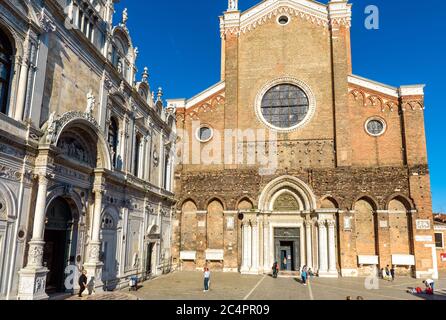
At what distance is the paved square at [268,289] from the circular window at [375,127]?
926cm

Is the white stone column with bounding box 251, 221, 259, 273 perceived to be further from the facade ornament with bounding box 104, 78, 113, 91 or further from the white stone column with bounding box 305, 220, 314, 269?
the facade ornament with bounding box 104, 78, 113, 91

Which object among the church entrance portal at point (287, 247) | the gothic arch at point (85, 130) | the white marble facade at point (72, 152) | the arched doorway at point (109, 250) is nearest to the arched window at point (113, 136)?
the white marble facade at point (72, 152)

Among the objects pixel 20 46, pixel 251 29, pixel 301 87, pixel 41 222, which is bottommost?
pixel 41 222

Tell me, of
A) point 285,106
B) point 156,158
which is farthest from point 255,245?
point 285,106

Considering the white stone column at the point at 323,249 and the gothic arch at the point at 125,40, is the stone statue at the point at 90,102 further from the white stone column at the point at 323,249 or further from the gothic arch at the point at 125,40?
the white stone column at the point at 323,249

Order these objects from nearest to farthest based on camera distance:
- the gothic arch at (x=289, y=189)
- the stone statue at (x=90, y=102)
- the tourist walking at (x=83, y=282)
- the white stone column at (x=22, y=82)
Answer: the white stone column at (x=22, y=82)
the tourist walking at (x=83, y=282)
the stone statue at (x=90, y=102)
the gothic arch at (x=289, y=189)

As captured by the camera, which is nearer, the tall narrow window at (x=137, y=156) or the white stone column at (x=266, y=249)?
the tall narrow window at (x=137, y=156)

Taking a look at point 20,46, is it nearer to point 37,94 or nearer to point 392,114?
point 37,94

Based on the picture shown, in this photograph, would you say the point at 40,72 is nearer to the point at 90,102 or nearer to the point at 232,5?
the point at 90,102

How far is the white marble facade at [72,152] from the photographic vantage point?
1049cm

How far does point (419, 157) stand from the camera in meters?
22.7

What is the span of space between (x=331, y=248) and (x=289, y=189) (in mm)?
4580

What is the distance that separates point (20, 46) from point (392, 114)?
858 inches
